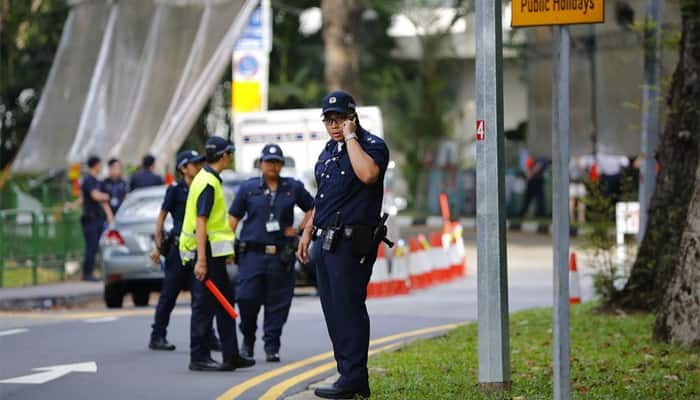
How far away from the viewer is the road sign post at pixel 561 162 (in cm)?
823

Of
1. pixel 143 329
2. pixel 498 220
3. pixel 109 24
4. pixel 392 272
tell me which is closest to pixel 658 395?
pixel 498 220

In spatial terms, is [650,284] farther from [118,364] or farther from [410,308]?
[118,364]

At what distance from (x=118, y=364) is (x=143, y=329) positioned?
10.6 feet

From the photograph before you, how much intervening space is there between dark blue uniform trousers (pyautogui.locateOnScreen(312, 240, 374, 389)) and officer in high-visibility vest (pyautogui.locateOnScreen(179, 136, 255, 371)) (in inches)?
92.4

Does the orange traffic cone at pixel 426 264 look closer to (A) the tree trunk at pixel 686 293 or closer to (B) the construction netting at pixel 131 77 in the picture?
(B) the construction netting at pixel 131 77

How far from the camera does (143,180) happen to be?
23203 millimetres

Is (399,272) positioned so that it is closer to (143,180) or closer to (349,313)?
(143,180)

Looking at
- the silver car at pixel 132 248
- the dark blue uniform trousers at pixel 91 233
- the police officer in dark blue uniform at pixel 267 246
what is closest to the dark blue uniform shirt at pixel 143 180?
the dark blue uniform trousers at pixel 91 233

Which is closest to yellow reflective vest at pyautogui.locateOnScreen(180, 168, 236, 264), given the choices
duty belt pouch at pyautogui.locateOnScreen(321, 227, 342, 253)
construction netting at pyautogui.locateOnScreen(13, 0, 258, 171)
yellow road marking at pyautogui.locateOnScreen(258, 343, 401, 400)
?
yellow road marking at pyautogui.locateOnScreen(258, 343, 401, 400)

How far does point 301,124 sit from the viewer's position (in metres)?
28.4

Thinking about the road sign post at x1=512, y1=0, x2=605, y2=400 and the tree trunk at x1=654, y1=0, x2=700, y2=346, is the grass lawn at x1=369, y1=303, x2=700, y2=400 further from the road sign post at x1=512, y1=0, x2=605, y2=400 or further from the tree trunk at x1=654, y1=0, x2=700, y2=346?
the road sign post at x1=512, y1=0, x2=605, y2=400

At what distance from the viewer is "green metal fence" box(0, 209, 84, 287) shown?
78.0 feet

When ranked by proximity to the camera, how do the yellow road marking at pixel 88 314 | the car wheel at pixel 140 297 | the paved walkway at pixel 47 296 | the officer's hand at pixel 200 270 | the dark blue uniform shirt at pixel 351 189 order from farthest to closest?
the paved walkway at pixel 47 296 < the car wheel at pixel 140 297 < the yellow road marking at pixel 88 314 < the officer's hand at pixel 200 270 < the dark blue uniform shirt at pixel 351 189

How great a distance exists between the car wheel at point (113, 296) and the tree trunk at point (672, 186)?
21.8 feet
